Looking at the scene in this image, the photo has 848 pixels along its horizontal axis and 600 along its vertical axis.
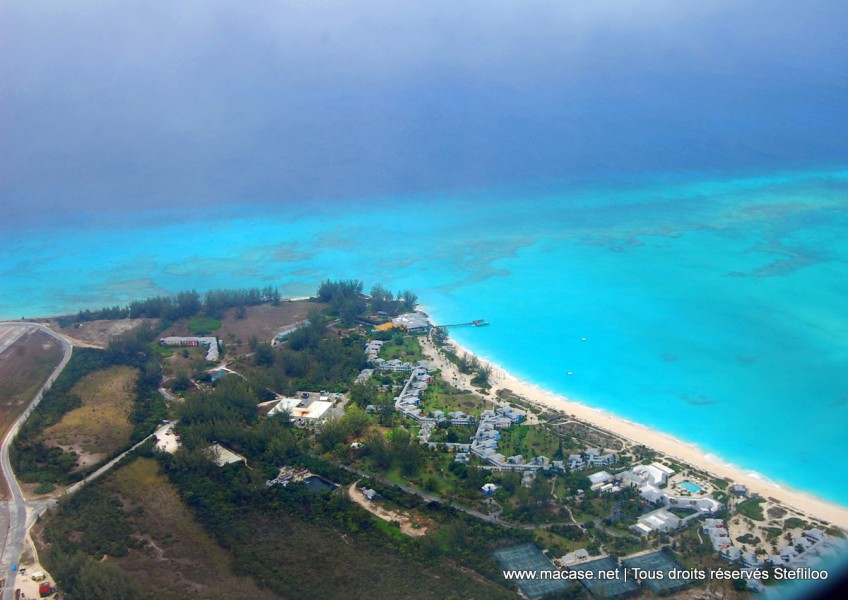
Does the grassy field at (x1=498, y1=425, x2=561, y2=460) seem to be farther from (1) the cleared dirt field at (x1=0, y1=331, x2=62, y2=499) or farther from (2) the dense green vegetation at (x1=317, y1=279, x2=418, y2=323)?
(1) the cleared dirt field at (x1=0, y1=331, x2=62, y2=499)

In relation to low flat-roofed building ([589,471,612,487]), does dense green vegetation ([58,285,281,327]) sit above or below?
above

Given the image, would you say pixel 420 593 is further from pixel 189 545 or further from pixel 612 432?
pixel 612 432

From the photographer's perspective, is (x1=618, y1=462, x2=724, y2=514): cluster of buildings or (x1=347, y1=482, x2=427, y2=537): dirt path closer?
(x1=347, y1=482, x2=427, y2=537): dirt path

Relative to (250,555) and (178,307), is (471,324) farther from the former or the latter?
(250,555)

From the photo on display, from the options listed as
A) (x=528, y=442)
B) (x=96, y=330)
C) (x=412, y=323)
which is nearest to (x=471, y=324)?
(x=412, y=323)

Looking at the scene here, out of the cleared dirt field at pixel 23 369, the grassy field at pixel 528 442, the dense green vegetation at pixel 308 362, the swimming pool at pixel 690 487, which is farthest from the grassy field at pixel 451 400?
the cleared dirt field at pixel 23 369

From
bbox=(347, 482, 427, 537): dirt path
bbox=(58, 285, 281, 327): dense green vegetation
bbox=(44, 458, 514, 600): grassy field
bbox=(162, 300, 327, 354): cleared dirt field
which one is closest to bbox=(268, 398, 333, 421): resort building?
bbox=(347, 482, 427, 537): dirt path

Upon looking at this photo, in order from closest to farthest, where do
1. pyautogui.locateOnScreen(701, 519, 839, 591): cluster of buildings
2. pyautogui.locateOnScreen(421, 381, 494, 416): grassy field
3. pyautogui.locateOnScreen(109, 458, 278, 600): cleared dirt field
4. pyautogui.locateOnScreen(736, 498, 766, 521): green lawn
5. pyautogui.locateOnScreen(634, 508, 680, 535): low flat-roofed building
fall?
1. pyautogui.locateOnScreen(109, 458, 278, 600): cleared dirt field
2. pyautogui.locateOnScreen(701, 519, 839, 591): cluster of buildings
3. pyautogui.locateOnScreen(634, 508, 680, 535): low flat-roofed building
4. pyautogui.locateOnScreen(736, 498, 766, 521): green lawn
5. pyautogui.locateOnScreen(421, 381, 494, 416): grassy field

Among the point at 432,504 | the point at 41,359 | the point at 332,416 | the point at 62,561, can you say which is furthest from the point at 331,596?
the point at 41,359
